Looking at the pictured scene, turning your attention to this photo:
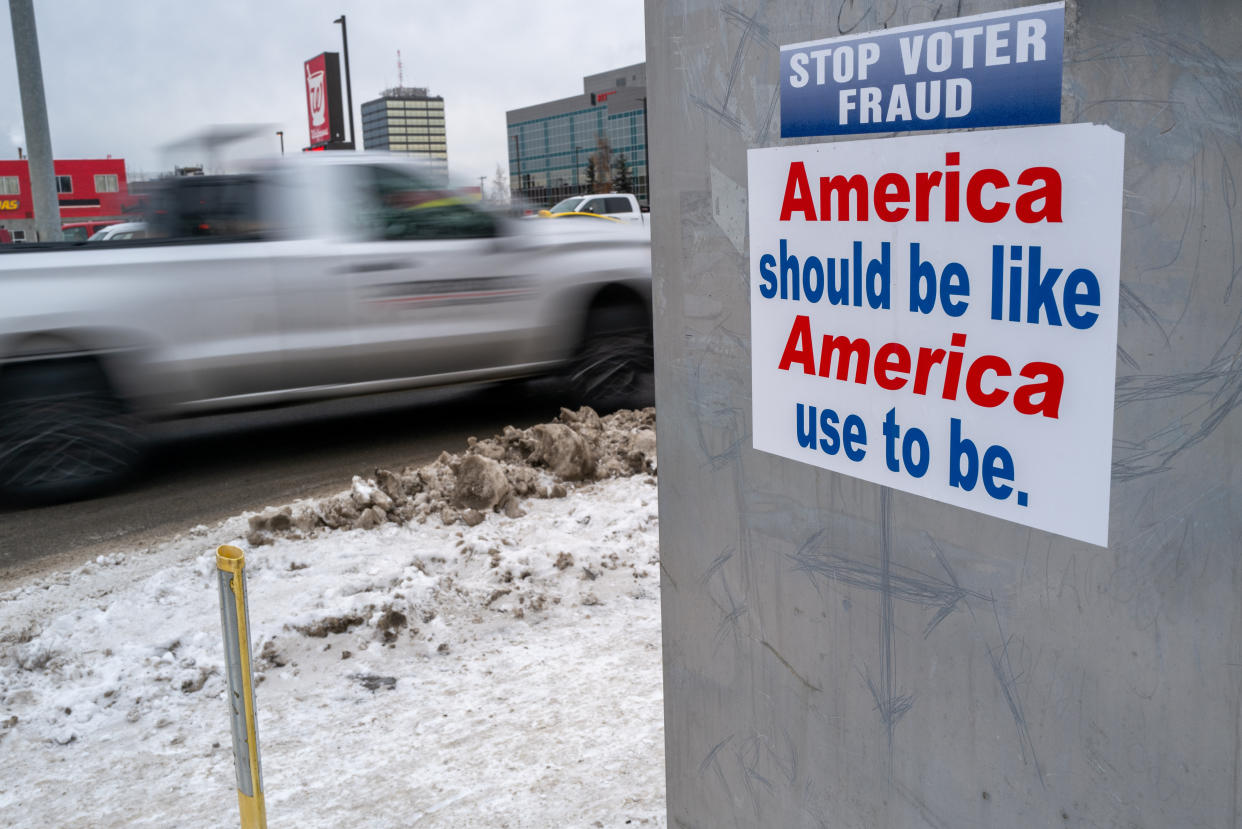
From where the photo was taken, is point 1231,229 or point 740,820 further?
point 740,820

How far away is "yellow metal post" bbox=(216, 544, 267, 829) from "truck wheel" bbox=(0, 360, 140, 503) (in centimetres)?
441

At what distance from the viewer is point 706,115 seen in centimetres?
206

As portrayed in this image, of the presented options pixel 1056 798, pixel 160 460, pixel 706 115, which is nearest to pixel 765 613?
pixel 1056 798

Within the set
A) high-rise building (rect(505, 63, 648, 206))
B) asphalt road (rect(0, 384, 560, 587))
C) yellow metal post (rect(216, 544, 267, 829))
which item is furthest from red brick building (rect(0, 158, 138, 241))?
yellow metal post (rect(216, 544, 267, 829))

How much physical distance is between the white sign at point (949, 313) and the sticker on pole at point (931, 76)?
3cm

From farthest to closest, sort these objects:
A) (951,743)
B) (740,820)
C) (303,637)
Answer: (303,637) < (740,820) < (951,743)

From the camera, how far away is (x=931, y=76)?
1.66 m

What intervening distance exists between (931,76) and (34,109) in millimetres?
12499

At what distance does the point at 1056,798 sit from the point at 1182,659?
32 centimetres

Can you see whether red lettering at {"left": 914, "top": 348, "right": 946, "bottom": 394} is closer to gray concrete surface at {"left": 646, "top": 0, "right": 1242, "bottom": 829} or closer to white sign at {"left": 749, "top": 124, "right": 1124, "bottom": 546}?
white sign at {"left": 749, "top": 124, "right": 1124, "bottom": 546}

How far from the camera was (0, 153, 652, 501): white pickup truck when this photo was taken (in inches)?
256

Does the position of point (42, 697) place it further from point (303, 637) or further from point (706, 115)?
point (706, 115)

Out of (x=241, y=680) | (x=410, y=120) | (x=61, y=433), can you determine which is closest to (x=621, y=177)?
A: (x=410, y=120)

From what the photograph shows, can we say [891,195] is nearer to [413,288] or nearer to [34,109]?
[413,288]
